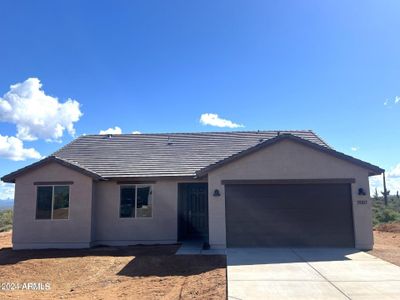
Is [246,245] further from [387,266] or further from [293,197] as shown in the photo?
[387,266]

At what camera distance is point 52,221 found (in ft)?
51.1

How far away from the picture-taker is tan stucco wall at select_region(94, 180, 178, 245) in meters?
15.9

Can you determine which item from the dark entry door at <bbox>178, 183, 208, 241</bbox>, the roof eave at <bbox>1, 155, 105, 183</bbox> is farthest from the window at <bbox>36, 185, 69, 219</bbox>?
the dark entry door at <bbox>178, 183, 208, 241</bbox>

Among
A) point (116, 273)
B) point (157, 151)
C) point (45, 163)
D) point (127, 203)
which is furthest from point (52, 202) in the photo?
point (116, 273)

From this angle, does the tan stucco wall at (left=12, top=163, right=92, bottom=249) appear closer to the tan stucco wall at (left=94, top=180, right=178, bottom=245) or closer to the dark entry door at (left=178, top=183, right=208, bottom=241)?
the tan stucco wall at (left=94, top=180, right=178, bottom=245)

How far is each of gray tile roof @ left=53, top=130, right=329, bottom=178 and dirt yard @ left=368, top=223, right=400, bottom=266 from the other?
501cm

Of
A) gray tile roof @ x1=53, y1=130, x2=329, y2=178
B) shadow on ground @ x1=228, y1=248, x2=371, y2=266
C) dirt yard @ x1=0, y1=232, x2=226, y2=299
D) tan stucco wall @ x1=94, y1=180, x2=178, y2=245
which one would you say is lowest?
dirt yard @ x1=0, y1=232, x2=226, y2=299

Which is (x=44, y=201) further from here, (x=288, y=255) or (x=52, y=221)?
(x=288, y=255)

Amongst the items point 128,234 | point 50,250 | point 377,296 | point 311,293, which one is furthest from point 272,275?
point 50,250

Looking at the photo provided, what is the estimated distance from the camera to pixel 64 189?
15.7m

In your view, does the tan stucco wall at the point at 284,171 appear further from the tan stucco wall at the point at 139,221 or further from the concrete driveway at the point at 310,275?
the tan stucco wall at the point at 139,221

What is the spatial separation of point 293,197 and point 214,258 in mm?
4131

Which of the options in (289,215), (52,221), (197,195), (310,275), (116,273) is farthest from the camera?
(197,195)

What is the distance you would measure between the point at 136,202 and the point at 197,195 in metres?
2.84
